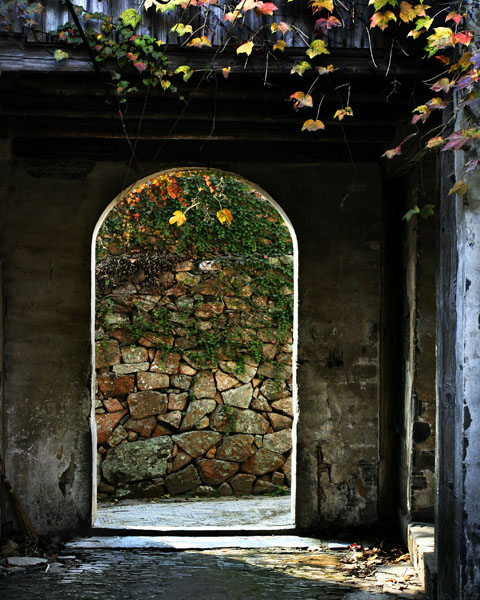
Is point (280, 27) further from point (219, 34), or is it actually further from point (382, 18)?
point (382, 18)

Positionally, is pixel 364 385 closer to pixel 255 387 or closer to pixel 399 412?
pixel 399 412

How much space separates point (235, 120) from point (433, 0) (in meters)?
1.60

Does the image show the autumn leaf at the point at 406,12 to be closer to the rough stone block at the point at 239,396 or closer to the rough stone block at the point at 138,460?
the rough stone block at the point at 239,396

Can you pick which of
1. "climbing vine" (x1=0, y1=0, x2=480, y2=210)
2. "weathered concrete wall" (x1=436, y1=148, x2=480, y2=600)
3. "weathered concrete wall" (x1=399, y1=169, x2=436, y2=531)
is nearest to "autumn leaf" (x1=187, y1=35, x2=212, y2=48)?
"climbing vine" (x1=0, y1=0, x2=480, y2=210)

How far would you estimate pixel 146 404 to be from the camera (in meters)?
8.45

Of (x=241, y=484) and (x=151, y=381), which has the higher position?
(x=151, y=381)

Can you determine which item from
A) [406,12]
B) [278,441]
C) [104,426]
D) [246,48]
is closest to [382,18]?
[406,12]

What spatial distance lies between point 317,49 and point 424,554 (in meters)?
3.21

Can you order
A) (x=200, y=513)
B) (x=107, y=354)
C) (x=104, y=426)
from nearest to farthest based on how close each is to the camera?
(x=200, y=513), (x=104, y=426), (x=107, y=354)

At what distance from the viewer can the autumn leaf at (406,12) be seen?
11.4 ft

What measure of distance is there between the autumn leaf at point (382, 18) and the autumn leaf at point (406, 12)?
0.04 metres

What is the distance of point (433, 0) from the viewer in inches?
146

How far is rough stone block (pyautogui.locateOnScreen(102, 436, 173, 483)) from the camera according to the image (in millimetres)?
8352

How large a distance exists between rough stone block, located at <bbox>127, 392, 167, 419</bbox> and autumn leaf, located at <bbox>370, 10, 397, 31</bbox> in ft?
19.2
